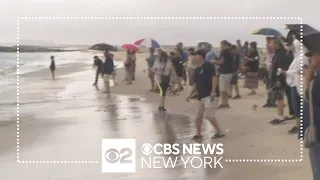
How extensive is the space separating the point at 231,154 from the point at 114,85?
4.70 feet

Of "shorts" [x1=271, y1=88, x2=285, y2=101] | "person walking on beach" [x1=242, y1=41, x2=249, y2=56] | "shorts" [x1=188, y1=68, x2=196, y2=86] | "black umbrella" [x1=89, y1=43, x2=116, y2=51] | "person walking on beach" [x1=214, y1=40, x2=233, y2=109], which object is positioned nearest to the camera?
"black umbrella" [x1=89, y1=43, x2=116, y2=51]

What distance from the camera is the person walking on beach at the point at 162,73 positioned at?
377 cm

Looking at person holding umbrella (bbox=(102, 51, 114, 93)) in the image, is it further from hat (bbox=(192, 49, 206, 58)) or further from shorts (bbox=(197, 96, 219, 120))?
shorts (bbox=(197, 96, 219, 120))

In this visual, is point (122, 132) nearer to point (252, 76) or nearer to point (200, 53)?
point (200, 53)

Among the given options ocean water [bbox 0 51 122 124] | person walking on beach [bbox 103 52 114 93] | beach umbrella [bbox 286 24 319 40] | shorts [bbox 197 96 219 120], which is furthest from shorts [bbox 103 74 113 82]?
beach umbrella [bbox 286 24 319 40]

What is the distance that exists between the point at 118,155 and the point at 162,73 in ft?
4.34

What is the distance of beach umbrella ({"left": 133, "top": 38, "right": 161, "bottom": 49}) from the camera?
2852 millimetres

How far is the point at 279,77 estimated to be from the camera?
4145 millimetres

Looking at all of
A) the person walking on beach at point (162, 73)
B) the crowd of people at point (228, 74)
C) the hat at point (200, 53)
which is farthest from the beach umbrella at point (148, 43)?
the person walking on beach at point (162, 73)

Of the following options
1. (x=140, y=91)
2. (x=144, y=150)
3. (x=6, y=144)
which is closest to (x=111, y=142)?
(x=144, y=150)

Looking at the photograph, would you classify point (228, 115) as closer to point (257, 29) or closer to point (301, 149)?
point (301, 149)

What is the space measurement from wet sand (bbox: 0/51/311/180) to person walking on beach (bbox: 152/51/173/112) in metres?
0.07

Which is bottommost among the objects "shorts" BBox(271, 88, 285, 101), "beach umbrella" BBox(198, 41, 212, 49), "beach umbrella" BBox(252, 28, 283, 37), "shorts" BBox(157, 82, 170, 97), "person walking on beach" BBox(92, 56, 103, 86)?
"shorts" BBox(271, 88, 285, 101)

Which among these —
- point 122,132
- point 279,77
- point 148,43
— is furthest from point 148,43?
point 279,77
